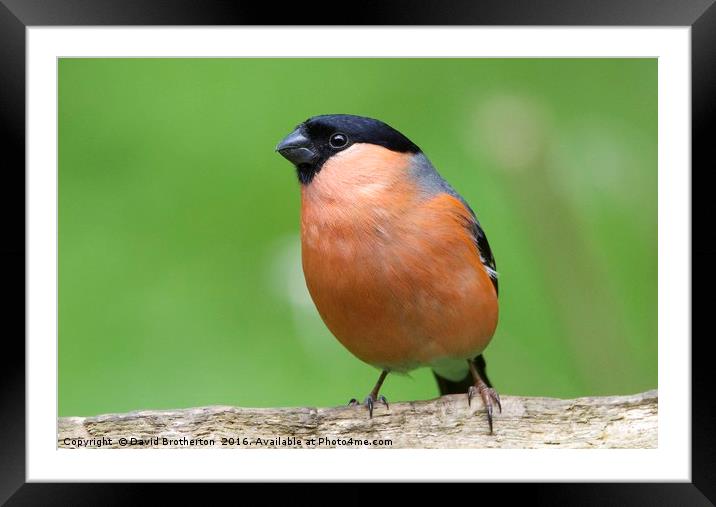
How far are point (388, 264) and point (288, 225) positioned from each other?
1319mm

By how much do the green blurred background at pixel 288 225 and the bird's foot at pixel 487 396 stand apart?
53cm

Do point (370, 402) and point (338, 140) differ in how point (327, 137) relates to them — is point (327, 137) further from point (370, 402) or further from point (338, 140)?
point (370, 402)

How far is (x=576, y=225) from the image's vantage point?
17.7 ft

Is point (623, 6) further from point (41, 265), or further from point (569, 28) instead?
point (41, 265)

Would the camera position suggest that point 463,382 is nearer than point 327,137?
No

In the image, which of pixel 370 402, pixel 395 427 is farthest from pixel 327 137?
pixel 395 427

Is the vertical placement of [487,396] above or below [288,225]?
below

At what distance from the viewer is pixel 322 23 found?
4.10m

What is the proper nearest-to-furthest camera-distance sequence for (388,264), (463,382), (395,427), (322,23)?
(322,23) → (388,264) → (395,427) → (463,382)

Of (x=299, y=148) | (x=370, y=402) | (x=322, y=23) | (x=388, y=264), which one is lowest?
(x=370, y=402)

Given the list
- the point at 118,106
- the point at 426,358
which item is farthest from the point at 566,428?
the point at 118,106

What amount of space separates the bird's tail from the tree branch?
0.63 meters

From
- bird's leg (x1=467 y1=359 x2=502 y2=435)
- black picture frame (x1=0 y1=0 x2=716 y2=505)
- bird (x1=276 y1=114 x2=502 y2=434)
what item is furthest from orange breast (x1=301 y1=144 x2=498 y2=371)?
black picture frame (x1=0 y1=0 x2=716 y2=505)

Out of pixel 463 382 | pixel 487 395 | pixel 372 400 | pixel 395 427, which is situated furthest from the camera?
pixel 463 382
